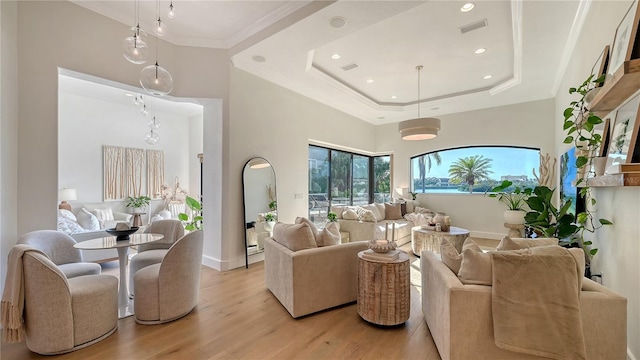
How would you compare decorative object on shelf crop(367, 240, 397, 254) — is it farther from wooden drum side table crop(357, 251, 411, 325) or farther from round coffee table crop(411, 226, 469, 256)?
round coffee table crop(411, 226, 469, 256)

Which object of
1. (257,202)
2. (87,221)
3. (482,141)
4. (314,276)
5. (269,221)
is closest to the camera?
(314,276)

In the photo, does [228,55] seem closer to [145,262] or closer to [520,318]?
[145,262]

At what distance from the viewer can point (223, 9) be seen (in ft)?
11.0

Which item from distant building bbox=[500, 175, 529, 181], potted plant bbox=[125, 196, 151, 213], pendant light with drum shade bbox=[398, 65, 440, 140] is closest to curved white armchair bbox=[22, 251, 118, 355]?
pendant light with drum shade bbox=[398, 65, 440, 140]

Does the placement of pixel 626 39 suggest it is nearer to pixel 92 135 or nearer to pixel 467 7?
pixel 467 7

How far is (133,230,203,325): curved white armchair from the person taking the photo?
2.63 m

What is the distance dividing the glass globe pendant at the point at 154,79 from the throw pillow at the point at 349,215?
13.6ft

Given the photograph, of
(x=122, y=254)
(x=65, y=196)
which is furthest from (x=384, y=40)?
(x=65, y=196)

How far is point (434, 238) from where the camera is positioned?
4754mm

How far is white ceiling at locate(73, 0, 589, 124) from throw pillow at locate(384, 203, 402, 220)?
9.22 feet

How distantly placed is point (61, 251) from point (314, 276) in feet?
8.88

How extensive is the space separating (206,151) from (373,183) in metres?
5.62

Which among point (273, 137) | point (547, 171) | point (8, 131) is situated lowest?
point (547, 171)

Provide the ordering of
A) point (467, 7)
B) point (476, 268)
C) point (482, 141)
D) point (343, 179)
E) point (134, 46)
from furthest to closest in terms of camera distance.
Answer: point (343, 179)
point (482, 141)
point (467, 7)
point (134, 46)
point (476, 268)
